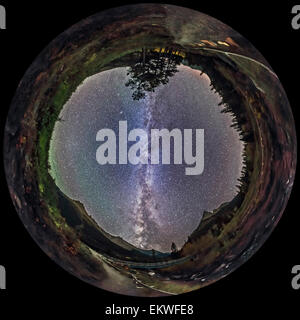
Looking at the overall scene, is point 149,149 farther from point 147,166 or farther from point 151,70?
point 151,70

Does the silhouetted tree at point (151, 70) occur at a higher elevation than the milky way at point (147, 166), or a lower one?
higher

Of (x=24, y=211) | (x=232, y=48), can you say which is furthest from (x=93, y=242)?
(x=232, y=48)

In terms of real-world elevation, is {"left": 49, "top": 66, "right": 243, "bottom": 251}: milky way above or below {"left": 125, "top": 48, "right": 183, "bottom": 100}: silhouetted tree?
below

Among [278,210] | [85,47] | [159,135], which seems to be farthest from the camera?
[278,210]

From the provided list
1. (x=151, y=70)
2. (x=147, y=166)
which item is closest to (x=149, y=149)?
(x=147, y=166)

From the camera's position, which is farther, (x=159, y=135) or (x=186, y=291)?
(x=186, y=291)

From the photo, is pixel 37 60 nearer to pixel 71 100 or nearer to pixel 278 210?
pixel 71 100

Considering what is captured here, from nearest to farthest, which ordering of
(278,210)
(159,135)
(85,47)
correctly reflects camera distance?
(159,135) < (85,47) < (278,210)
